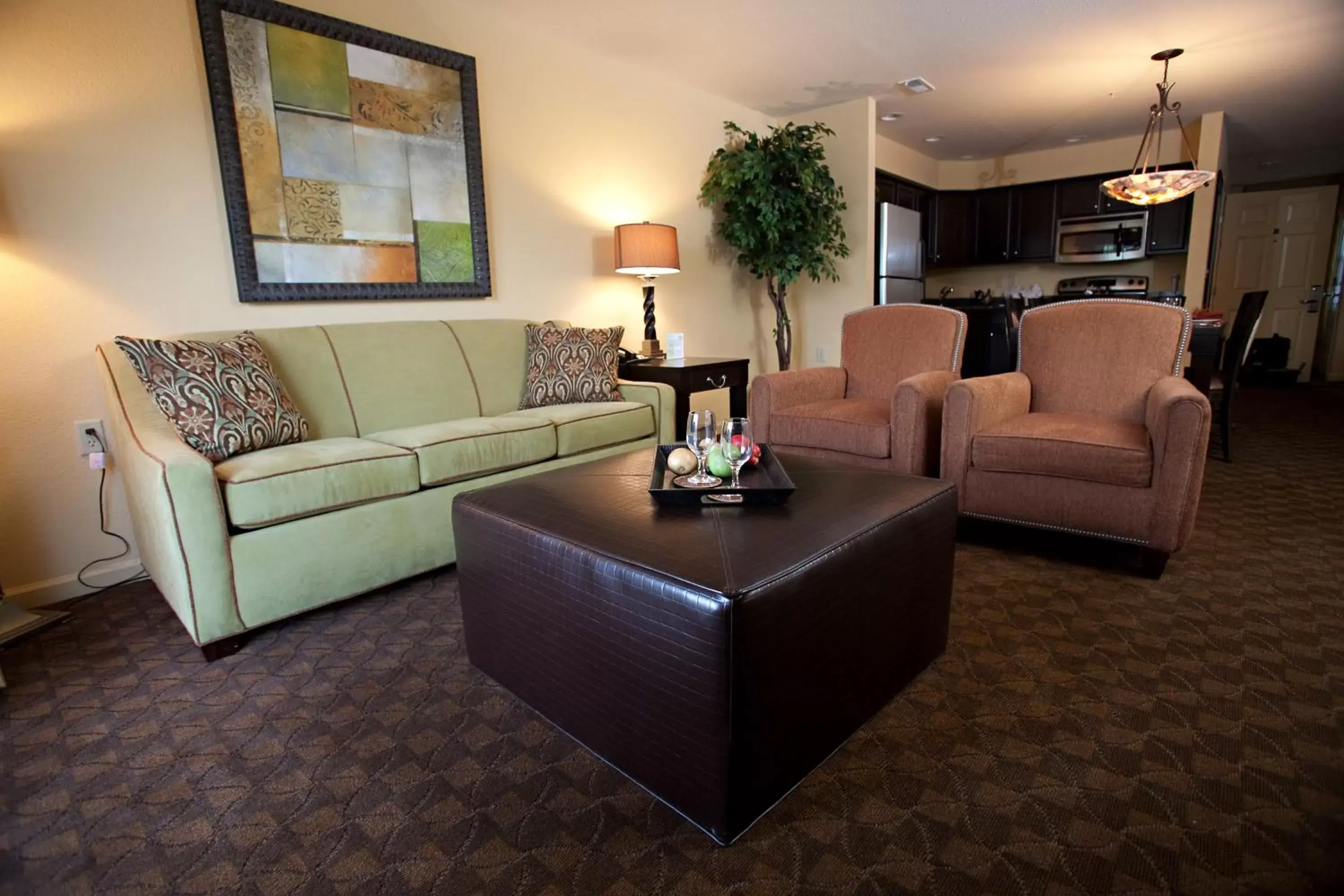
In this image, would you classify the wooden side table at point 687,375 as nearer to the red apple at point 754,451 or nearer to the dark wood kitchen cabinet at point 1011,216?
the red apple at point 754,451

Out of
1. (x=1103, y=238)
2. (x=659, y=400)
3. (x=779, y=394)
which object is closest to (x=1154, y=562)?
(x=779, y=394)

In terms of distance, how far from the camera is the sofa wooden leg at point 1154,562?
214 cm

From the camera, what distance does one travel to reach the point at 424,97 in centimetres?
289

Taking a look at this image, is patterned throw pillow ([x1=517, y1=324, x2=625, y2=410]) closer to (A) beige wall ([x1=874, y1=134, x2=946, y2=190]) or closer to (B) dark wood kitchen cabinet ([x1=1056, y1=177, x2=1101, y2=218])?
(A) beige wall ([x1=874, y1=134, x2=946, y2=190])

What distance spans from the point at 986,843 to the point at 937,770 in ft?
0.60

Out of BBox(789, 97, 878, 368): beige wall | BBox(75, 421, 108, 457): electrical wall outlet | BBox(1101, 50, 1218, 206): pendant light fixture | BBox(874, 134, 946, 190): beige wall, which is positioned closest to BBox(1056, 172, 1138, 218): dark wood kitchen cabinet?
BBox(874, 134, 946, 190): beige wall

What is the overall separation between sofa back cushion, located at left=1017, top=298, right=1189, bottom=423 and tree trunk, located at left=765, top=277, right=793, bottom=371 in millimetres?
1948

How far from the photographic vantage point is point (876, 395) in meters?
3.27

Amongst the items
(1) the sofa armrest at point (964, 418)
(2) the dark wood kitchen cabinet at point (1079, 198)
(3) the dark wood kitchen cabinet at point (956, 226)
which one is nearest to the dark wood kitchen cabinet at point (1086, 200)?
(2) the dark wood kitchen cabinet at point (1079, 198)

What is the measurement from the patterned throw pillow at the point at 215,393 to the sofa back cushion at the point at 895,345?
2.46 m

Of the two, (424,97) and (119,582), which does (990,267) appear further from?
(119,582)

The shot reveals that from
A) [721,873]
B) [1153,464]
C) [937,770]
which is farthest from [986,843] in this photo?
[1153,464]

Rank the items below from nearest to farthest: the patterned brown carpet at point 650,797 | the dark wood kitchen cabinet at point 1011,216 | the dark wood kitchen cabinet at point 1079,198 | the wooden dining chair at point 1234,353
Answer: the patterned brown carpet at point 650,797
the wooden dining chair at point 1234,353
the dark wood kitchen cabinet at point 1011,216
the dark wood kitchen cabinet at point 1079,198

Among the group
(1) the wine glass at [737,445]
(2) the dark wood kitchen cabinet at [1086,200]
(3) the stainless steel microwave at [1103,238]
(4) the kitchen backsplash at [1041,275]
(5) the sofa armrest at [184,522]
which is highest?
(2) the dark wood kitchen cabinet at [1086,200]
